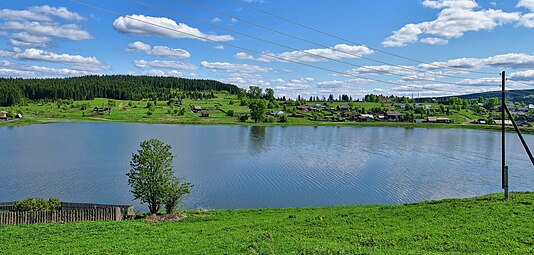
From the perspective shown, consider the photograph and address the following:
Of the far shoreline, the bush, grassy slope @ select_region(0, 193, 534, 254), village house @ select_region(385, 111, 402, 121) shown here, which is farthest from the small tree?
village house @ select_region(385, 111, 402, 121)

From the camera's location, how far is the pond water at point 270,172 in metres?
38.5

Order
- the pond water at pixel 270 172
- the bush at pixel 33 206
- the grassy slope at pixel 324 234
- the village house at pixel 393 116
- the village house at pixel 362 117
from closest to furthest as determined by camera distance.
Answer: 1. the grassy slope at pixel 324 234
2. the bush at pixel 33 206
3. the pond water at pixel 270 172
4. the village house at pixel 362 117
5. the village house at pixel 393 116

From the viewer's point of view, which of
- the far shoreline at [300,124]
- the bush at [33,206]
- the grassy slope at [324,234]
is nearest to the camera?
the grassy slope at [324,234]

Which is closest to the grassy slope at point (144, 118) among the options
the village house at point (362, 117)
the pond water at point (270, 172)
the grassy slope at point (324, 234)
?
the village house at point (362, 117)

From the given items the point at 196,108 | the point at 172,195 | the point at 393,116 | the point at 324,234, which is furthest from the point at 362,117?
the point at 324,234

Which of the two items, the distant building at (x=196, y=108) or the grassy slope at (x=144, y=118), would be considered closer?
the grassy slope at (x=144, y=118)

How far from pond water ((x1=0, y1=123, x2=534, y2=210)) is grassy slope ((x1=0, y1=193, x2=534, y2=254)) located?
1366cm

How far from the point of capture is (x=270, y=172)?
2016 inches

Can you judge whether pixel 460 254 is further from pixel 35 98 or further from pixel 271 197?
pixel 35 98

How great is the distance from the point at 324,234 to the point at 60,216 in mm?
18104

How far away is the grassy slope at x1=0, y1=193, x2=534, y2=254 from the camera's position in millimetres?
15453

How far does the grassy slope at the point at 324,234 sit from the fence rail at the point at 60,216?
1928 mm

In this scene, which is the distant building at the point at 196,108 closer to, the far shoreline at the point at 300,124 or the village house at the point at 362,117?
the far shoreline at the point at 300,124

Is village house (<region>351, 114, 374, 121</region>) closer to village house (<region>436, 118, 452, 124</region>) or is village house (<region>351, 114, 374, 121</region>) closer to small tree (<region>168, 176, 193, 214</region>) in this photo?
village house (<region>436, 118, 452, 124</region>)
